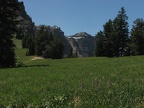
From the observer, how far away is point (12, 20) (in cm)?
4225

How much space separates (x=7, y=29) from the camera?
4075 centimetres

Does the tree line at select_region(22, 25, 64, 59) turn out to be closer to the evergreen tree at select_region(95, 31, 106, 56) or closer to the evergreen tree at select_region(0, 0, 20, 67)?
the evergreen tree at select_region(95, 31, 106, 56)

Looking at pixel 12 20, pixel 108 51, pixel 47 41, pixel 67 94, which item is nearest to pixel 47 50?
pixel 47 41

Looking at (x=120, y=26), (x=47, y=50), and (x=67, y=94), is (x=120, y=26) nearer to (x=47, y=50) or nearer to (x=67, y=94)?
(x=47, y=50)

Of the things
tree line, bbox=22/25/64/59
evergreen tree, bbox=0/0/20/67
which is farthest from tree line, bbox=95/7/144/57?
evergreen tree, bbox=0/0/20/67

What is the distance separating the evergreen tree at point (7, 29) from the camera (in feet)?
132

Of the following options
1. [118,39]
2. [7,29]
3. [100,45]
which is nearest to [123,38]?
[118,39]

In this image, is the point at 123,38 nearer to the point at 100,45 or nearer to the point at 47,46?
the point at 100,45

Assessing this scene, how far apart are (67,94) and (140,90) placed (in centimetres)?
256

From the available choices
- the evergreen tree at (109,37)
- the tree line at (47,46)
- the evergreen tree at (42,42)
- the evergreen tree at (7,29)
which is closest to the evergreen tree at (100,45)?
the evergreen tree at (109,37)

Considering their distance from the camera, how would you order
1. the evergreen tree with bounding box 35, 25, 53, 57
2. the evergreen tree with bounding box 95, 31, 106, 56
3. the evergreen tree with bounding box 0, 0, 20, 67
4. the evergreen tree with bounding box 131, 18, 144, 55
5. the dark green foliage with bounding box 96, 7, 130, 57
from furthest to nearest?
the evergreen tree with bounding box 35, 25, 53, 57 → the evergreen tree with bounding box 95, 31, 106, 56 → the dark green foliage with bounding box 96, 7, 130, 57 → the evergreen tree with bounding box 131, 18, 144, 55 → the evergreen tree with bounding box 0, 0, 20, 67

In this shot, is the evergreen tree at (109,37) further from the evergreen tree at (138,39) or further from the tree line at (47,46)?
the tree line at (47,46)

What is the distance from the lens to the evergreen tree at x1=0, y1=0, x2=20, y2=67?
40.3 metres

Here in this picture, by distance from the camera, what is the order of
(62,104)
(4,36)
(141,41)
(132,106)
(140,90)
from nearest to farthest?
(132,106) < (62,104) < (140,90) < (4,36) < (141,41)
